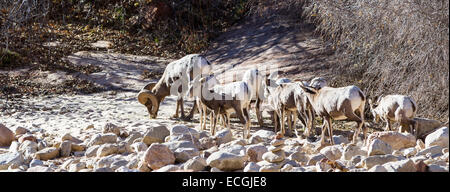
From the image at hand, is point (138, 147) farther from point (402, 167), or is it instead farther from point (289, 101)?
point (402, 167)

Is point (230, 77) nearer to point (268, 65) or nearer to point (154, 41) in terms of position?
point (268, 65)

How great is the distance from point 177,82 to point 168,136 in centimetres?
385

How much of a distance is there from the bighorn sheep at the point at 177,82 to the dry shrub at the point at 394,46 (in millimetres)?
2969

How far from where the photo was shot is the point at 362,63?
1294 cm

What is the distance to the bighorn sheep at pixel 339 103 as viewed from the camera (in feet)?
29.2

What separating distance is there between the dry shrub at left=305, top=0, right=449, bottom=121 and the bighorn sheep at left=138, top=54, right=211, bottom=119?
2.97 meters

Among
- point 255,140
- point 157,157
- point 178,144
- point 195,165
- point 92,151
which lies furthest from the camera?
point 255,140

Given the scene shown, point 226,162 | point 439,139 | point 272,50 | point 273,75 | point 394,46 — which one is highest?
point 272,50

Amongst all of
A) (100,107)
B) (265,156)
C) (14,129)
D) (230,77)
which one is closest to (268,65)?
(230,77)

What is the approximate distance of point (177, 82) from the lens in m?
13.4

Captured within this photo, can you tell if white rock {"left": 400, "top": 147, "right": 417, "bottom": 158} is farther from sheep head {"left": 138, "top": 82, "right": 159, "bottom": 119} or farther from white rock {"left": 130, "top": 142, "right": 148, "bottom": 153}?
sheep head {"left": 138, "top": 82, "right": 159, "bottom": 119}

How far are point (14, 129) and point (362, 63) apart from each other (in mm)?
7388

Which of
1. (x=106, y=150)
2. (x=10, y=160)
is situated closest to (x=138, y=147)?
(x=106, y=150)

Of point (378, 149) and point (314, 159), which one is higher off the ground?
point (378, 149)
